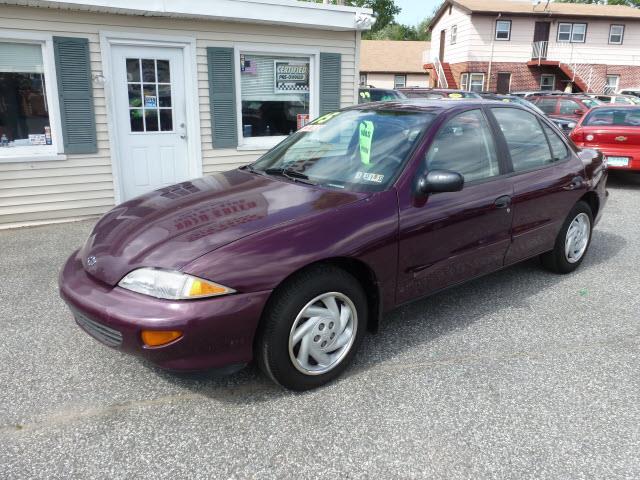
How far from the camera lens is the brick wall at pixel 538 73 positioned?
30.1m

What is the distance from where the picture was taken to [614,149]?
9266 mm

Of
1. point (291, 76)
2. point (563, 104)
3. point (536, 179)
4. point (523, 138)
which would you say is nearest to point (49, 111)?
point (291, 76)

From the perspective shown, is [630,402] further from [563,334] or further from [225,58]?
[225,58]

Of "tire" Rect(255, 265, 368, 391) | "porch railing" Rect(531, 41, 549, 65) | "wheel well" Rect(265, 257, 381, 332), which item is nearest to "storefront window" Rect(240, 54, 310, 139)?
"wheel well" Rect(265, 257, 381, 332)

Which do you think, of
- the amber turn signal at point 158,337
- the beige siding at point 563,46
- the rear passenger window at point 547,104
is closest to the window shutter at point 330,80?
the amber turn signal at point 158,337

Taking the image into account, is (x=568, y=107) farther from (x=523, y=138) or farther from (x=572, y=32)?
(x=572, y=32)

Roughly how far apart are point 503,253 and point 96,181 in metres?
5.43

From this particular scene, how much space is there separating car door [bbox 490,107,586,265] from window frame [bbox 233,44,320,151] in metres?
4.46

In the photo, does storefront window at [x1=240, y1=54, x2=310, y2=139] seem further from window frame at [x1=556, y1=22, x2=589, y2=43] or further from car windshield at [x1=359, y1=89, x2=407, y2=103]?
window frame at [x1=556, y1=22, x2=589, y2=43]

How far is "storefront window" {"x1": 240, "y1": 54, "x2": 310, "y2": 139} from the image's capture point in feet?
25.9

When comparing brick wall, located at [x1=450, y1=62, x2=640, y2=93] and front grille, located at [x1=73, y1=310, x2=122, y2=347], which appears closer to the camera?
front grille, located at [x1=73, y1=310, x2=122, y2=347]

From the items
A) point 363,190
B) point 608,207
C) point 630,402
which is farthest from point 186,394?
point 608,207

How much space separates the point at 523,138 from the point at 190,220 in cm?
274

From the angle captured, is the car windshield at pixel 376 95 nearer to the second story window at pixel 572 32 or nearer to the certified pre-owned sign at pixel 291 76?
the certified pre-owned sign at pixel 291 76
